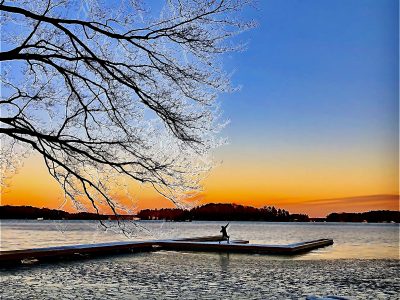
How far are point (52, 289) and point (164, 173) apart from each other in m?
6.74

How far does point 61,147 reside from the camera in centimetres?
719

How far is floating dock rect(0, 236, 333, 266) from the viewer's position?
17.7 metres

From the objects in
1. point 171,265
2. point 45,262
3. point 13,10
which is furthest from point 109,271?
point 13,10

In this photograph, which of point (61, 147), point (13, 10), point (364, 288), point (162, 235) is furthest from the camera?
point (364, 288)

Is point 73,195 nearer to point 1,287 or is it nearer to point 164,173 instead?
point 164,173

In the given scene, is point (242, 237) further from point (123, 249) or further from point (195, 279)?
point (195, 279)

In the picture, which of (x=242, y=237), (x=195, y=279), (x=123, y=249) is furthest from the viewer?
(x=242, y=237)

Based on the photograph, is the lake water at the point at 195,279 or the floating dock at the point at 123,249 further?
the floating dock at the point at 123,249

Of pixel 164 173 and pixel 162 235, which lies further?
pixel 162 235

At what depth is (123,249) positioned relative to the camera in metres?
23.4

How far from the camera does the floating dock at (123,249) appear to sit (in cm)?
1770

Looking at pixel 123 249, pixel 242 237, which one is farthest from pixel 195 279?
pixel 242 237

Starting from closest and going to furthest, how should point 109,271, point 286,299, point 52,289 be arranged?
point 286,299 < point 52,289 < point 109,271

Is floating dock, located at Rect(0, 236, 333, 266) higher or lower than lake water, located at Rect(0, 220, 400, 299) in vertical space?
higher
